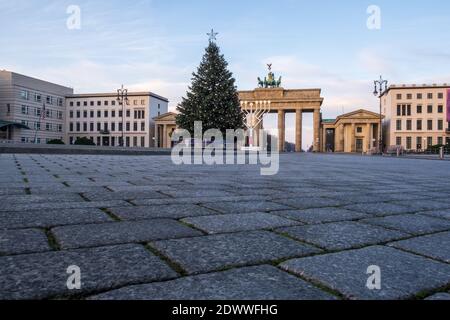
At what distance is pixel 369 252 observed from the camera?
2100 mm

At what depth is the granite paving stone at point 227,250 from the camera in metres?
Result: 1.83

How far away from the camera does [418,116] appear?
79.0m

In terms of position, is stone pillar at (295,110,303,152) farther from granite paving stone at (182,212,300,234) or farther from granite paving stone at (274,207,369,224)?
granite paving stone at (182,212,300,234)

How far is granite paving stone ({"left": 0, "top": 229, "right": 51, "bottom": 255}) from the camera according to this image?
1.96 metres

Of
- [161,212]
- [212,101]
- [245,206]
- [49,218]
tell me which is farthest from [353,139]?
[49,218]

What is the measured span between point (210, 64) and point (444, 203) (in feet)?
106

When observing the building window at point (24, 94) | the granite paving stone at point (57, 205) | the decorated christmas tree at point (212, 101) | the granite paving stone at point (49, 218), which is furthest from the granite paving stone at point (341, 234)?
the building window at point (24, 94)

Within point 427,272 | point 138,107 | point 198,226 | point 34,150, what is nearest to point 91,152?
point 34,150

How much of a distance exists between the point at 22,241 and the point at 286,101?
222 feet

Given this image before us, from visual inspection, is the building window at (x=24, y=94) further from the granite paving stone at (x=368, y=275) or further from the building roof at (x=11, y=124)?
the granite paving stone at (x=368, y=275)

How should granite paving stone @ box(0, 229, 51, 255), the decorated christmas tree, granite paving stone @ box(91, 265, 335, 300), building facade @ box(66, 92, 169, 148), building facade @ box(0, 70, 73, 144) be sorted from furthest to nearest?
building facade @ box(66, 92, 169, 148), building facade @ box(0, 70, 73, 144), the decorated christmas tree, granite paving stone @ box(0, 229, 51, 255), granite paving stone @ box(91, 265, 335, 300)

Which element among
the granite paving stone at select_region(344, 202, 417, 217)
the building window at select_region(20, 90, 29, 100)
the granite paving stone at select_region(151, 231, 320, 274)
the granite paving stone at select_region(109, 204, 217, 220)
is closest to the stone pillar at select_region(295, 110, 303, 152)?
the building window at select_region(20, 90, 29, 100)

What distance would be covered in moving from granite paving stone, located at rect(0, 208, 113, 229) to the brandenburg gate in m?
63.7
